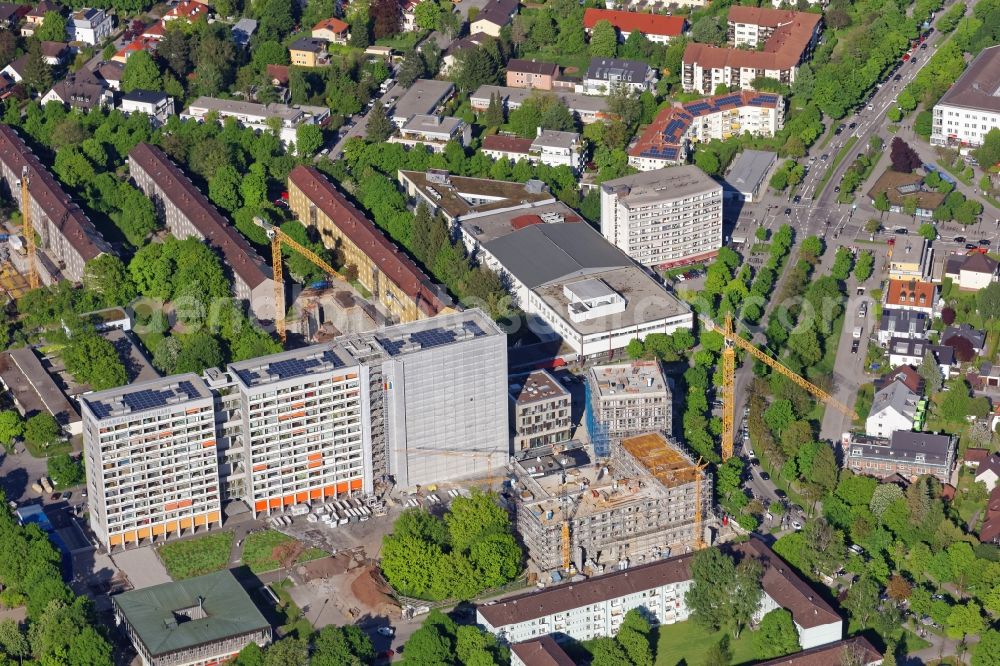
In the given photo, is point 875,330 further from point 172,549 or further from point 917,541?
point 172,549

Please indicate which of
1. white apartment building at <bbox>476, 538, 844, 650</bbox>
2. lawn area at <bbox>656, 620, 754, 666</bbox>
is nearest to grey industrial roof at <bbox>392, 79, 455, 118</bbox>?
white apartment building at <bbox>476, 538, 844, 650</bbox>

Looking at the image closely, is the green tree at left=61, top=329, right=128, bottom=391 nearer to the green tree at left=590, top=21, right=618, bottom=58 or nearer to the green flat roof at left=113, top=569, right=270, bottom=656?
the green flat roof at left=113, top=569, right=270, bottom=656

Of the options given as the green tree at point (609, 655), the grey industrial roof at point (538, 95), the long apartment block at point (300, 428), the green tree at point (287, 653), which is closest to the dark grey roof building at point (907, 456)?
the long apartment block at point (300, 428)

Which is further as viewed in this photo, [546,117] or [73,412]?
[546,117]

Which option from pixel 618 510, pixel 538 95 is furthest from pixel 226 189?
pixel 618 510

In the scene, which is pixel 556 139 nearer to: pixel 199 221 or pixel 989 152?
pixel 199 221

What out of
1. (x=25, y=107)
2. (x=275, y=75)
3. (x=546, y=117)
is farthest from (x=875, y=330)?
(x=25, y=107)
